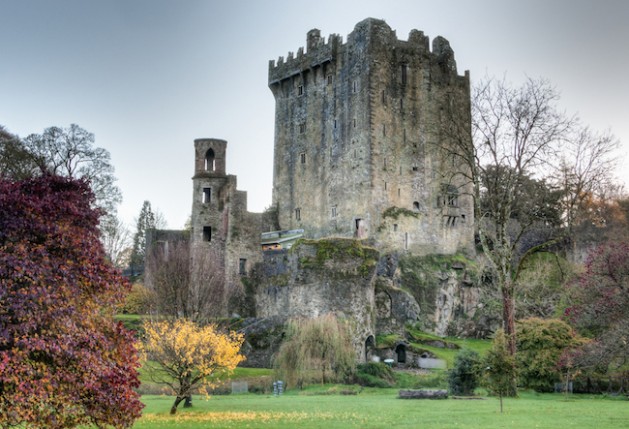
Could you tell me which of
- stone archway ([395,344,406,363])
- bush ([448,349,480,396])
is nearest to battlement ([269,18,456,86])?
stone archway ([395,344,406,363])

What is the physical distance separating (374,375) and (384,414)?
59.2ft

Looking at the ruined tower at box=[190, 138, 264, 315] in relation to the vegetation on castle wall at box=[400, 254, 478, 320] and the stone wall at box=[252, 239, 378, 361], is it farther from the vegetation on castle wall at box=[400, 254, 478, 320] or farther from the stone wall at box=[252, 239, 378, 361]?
the stone wall at box=[252, 239, 378, 361]

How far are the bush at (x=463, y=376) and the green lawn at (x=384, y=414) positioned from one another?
2.40 meters

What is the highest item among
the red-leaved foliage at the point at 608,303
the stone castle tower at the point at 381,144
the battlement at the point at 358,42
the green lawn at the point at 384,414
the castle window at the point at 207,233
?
the battlement at the point at 358,42

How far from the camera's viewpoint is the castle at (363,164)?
205 feet

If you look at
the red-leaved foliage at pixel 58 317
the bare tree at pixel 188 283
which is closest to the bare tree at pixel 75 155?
the bare tree at pixel 188 283

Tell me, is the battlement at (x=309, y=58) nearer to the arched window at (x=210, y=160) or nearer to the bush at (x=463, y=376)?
the arched window at (x=210, y=160)

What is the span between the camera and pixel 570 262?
58438mm

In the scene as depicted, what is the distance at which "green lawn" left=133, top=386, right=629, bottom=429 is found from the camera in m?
21.3

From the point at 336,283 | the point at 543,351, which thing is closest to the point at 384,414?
the point at 543,351

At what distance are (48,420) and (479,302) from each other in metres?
Answer: 50.2

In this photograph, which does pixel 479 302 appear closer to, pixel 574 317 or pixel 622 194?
pixel 622 194

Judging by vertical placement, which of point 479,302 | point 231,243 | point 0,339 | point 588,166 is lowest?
point 0,339

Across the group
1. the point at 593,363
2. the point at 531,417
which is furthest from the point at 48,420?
the point at 593,363
